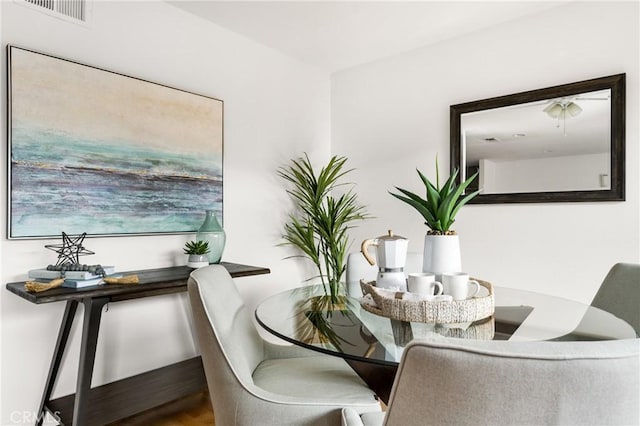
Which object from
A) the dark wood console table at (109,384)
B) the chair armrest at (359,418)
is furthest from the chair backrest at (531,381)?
the dark wood console table at (109,384)

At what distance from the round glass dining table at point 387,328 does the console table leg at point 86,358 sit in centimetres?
74

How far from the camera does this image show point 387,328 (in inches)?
52.8

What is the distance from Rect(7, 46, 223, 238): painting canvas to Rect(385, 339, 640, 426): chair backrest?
200 centimetres

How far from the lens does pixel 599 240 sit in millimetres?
2371

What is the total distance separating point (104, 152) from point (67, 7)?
0.77 m

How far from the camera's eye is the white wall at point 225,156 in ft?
6.31

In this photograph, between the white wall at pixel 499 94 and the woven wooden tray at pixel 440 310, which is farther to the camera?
the white wall at pixel 499 94

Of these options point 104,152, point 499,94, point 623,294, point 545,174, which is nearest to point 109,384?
point 104,152

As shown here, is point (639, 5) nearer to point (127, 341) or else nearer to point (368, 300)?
point (368, 300)

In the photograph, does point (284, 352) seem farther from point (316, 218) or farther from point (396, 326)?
point (316, 218)

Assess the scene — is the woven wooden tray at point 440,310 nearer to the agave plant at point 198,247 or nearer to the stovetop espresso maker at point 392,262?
the stovetop espresso maker at point 392,262

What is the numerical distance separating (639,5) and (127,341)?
351 cm

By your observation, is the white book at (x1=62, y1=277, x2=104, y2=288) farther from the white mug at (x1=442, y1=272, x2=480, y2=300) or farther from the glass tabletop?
the white mug at (x1=442, y1=272, x2=480, y2=300)

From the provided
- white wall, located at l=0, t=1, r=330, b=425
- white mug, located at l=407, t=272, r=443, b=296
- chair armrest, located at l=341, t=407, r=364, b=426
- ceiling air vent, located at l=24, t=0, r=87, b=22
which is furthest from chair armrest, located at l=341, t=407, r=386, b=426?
ceiling air vent, located at l=24, t=0, r=87, b=22
